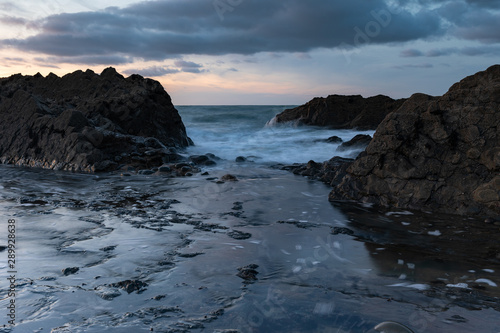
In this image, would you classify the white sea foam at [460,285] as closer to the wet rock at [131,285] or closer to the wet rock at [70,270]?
the wet rock at [131,285]

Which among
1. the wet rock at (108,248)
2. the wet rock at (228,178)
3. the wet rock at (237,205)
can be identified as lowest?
the wet rock at (237,205)

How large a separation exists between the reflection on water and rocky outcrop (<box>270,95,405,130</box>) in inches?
628

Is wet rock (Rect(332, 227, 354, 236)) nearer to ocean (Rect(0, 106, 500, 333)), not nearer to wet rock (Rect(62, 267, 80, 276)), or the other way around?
ocean (Rect(0, 106, 500, 333))

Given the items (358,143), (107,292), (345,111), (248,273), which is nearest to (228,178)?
(248,273)

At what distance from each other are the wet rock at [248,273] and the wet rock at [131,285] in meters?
0.93

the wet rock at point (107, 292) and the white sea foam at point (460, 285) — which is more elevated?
the white sea foam at point (460, 285)

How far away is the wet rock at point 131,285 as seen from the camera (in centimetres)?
362

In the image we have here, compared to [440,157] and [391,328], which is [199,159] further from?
[391,328]

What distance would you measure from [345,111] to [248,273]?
69.7 ft

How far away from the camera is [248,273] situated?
4047mm

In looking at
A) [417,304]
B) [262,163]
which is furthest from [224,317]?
[262,163]

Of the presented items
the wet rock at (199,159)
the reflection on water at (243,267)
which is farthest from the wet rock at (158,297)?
the wet rock at (199,159)

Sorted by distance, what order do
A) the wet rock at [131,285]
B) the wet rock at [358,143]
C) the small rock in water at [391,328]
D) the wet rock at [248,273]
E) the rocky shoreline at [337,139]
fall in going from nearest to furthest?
the small rock in water at [391,328]
the wet rock at [131,285]
the wet rock at [248,273]
the rocky shoreline at [337,139]
the wet rock at [358,143]

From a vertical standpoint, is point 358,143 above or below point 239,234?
above
